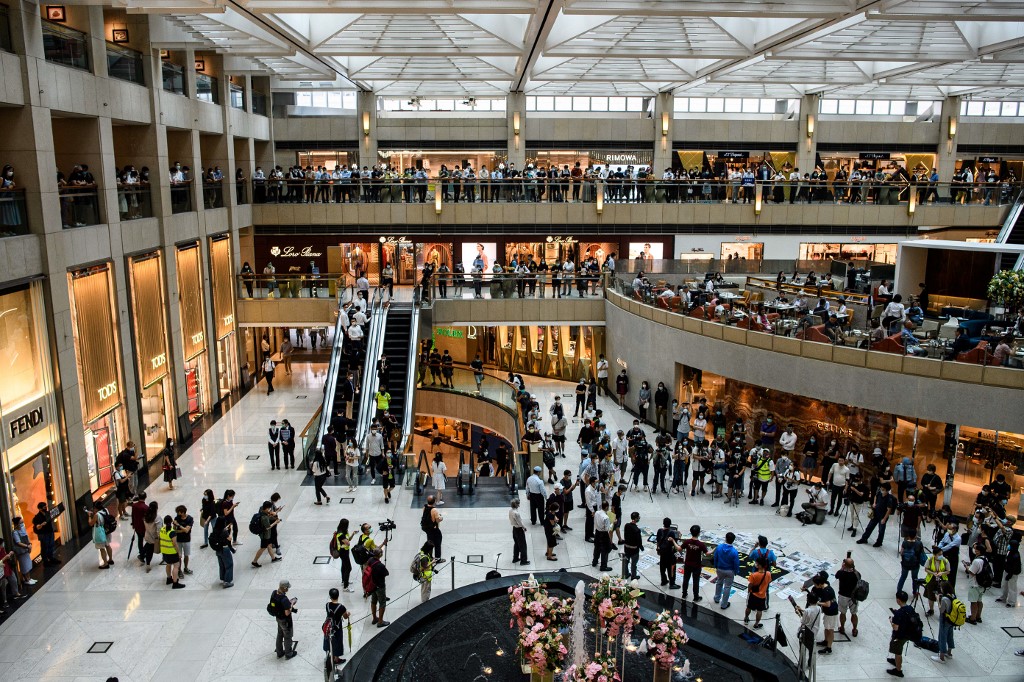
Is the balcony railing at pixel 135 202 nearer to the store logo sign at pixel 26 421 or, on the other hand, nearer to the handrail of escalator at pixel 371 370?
the store logo sign at pixel 26 421

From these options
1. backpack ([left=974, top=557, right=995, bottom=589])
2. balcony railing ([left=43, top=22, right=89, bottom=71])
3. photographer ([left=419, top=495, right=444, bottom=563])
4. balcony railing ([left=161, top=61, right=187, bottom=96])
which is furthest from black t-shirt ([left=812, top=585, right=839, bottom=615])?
balcony railing ([left=161, top=61, right=187, bottom=96])

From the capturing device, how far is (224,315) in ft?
84.8

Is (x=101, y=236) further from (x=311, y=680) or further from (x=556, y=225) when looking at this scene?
(x=556, y=225)

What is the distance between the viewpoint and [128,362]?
18156 millimetres

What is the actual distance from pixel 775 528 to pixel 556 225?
18.5 m

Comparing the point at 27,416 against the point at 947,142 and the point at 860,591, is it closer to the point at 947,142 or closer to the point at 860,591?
the point at 860,591

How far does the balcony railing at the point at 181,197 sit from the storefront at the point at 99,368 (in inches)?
206

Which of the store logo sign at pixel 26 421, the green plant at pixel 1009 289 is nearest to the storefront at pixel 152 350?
the store logo sign at pixel 26 421

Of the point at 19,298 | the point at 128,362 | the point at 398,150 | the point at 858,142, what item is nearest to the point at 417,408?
the point at 128,362

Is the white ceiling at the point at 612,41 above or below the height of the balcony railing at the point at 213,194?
above

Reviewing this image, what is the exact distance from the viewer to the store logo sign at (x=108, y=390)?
16.9 metres

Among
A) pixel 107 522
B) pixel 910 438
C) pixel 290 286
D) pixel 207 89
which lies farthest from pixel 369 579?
pixel 207 89

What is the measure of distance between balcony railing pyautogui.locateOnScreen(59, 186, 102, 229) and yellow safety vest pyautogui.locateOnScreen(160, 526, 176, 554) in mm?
6820

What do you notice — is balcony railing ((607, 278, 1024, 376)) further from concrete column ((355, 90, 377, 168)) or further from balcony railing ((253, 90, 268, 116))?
balcony railing ((253, 90, 268, 116))
